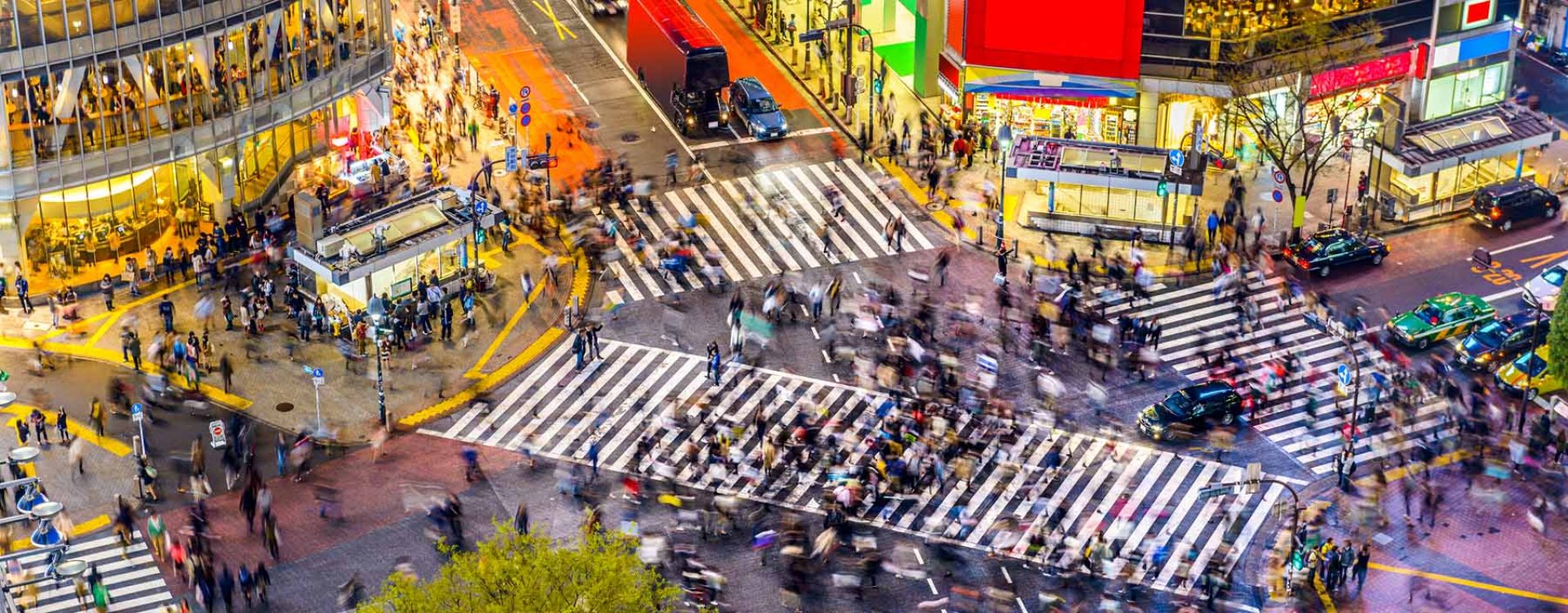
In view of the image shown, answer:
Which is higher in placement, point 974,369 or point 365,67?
point 365,67

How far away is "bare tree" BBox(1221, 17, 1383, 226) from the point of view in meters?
99.7

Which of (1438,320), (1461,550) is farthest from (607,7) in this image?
(1461,550)

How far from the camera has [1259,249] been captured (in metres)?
99.1

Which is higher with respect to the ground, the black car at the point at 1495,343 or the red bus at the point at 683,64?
the red bus at the point at 683,64

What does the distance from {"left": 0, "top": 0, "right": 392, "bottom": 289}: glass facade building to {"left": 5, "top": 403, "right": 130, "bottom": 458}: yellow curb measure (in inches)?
399

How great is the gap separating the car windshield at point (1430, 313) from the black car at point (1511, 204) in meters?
11.1

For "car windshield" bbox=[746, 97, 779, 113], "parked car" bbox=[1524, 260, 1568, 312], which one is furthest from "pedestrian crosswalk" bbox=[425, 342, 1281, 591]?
"car windshield" bbox=[746, 97, 779, 113]

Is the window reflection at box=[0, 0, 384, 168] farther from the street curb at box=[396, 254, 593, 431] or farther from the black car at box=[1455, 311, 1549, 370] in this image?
the black car at box=[1455, 311, 1549, 370]

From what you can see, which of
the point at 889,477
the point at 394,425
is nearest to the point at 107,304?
the point at 394,425

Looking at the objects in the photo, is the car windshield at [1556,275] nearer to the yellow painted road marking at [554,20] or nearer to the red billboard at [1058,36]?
the red billboard at [1058,36]

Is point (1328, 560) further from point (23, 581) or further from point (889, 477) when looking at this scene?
point (23, 581)

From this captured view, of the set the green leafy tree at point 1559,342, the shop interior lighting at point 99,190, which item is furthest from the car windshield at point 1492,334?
the shop interior lighting at point 99,190

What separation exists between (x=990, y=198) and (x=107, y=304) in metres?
38.9

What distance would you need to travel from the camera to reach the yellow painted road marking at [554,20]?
409 ft
